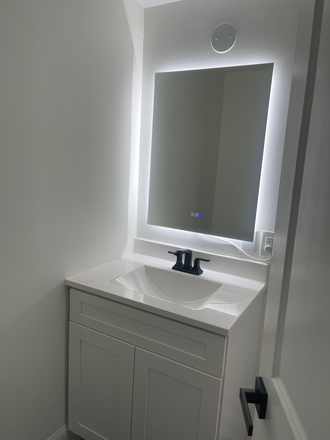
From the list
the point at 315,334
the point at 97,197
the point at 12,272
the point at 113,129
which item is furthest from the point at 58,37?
the point at 315,334

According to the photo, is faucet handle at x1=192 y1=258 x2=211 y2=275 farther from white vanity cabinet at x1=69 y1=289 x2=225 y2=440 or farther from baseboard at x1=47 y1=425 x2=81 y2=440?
baseboard at x1=47 y1=425 x2=81 y2=440

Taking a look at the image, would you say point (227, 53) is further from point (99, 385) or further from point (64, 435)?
point (64, 435)

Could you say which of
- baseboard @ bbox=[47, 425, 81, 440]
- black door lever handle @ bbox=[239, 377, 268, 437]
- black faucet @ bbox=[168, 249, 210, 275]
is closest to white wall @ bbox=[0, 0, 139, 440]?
baseboard @ bbox=[47, 425, 81, 440]

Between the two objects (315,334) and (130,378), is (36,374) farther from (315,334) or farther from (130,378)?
(315,334)

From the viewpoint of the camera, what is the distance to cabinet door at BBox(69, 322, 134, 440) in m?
1.46

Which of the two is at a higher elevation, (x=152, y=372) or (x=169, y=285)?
(x=169, y=285)

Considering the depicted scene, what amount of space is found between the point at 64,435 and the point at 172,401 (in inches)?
28.8

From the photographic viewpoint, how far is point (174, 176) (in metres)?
1.88

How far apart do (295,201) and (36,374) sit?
56.1 inches

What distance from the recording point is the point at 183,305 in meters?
1.51

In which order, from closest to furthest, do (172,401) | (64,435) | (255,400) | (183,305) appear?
(255,400), (172,401), (183,305), (64,435)

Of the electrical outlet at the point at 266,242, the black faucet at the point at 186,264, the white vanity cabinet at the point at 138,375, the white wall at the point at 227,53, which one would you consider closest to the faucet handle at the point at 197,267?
the black faucet at the point at 186,264

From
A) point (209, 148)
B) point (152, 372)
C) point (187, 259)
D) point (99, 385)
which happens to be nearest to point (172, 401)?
point (152, 372)

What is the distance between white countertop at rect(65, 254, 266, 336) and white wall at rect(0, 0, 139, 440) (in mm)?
114
